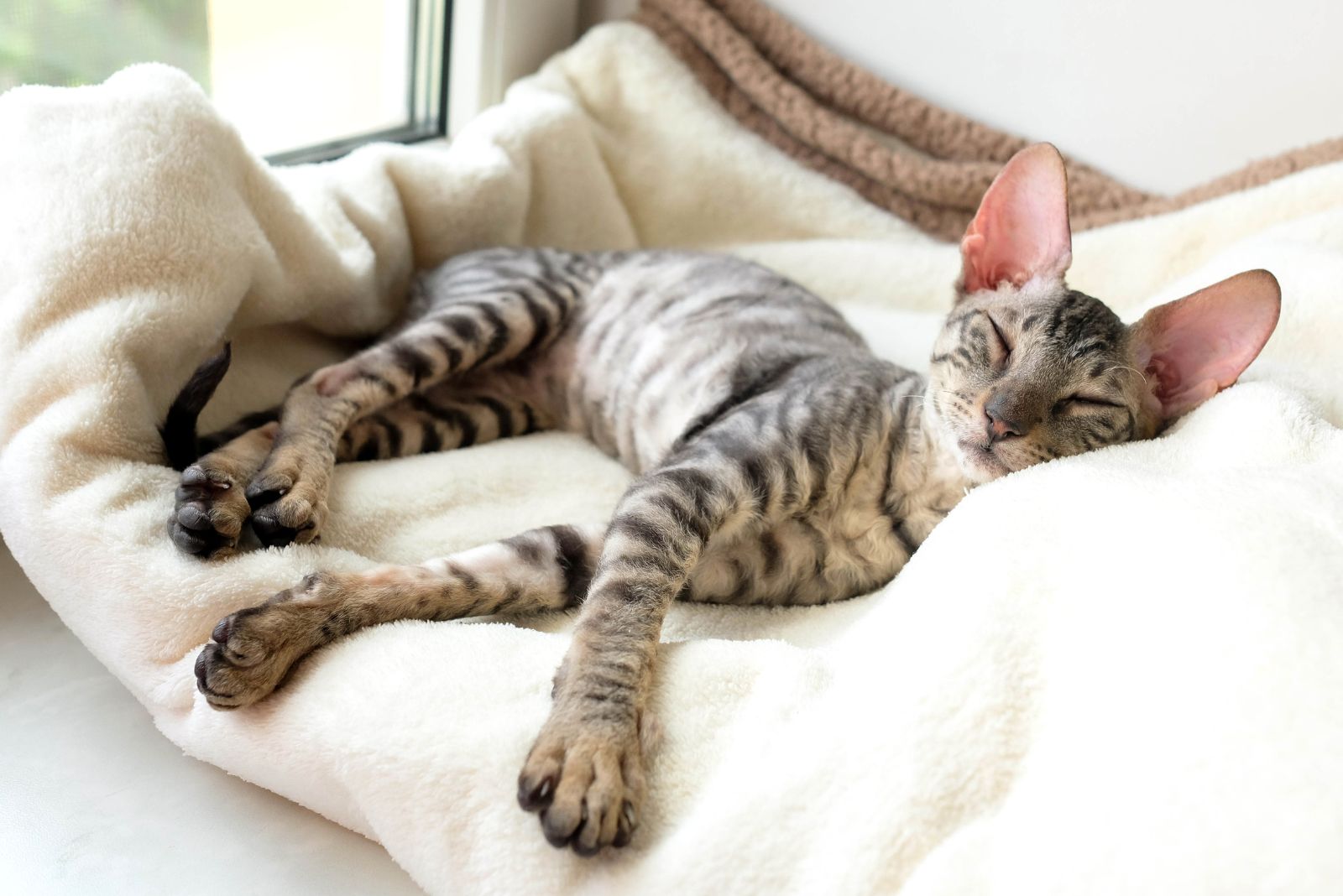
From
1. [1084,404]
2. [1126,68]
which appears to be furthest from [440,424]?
[1126,68]

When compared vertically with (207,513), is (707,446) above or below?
above

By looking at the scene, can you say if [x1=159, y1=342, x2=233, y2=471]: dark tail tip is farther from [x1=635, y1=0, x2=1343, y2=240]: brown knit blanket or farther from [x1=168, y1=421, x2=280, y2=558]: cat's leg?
[x1=635, y1=0, x2=1343, y2=240]: brown knit blanket

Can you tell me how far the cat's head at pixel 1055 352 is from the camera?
149 centimetres

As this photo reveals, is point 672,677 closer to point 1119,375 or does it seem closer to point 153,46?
point 1119,375

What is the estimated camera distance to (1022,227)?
170 cm

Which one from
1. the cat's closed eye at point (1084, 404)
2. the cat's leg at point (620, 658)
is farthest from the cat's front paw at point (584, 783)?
the cat's closed eye at point (1084, 404)

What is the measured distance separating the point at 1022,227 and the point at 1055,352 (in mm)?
261

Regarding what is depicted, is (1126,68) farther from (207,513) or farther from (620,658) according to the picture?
(207,513)

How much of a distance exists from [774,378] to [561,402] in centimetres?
55

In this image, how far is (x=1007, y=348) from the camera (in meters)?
1.60

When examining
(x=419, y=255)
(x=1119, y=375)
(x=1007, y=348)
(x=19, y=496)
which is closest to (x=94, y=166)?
(x=19, y=496)

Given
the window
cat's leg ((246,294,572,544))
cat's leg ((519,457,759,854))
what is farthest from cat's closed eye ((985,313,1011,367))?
the window

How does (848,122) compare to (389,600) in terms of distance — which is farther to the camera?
(848,122)

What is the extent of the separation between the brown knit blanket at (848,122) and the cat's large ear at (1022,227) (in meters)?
0.77
